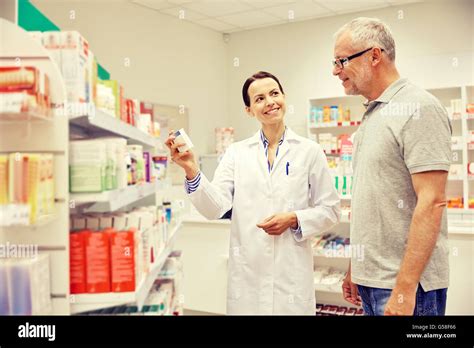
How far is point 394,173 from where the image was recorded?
1.38m

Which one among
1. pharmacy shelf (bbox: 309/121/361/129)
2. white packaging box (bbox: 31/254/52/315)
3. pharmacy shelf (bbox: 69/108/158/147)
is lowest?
white packaging box (bbox: 31/254/52/315)

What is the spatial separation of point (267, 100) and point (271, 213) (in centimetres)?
52

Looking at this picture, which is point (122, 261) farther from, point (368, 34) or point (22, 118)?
point (368, 34)

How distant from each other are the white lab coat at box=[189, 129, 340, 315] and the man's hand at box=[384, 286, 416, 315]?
614mm

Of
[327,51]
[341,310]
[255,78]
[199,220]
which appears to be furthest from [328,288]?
[327,51]

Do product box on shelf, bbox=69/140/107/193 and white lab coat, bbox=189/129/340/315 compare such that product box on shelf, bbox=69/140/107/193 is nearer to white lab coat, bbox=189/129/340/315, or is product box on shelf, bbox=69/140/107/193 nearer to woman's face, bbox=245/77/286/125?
white lab coat, bbox=189/129/340/315

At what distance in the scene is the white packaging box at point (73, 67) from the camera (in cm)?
133

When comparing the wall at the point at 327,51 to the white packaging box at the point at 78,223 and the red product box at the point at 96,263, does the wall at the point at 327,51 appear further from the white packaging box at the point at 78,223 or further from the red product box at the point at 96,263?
the red product box at the point at 96,263

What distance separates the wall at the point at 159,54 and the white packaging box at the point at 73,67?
291 centimetres

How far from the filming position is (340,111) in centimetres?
542

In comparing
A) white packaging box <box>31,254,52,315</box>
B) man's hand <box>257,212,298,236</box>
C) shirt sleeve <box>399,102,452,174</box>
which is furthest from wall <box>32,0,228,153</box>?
shirt sleeve <box>399,102,452,174</box>

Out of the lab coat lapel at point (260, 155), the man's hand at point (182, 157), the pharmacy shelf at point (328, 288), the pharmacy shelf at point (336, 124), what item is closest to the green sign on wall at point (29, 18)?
the man's hand at point (182, 157)

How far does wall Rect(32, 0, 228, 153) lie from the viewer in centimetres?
419
